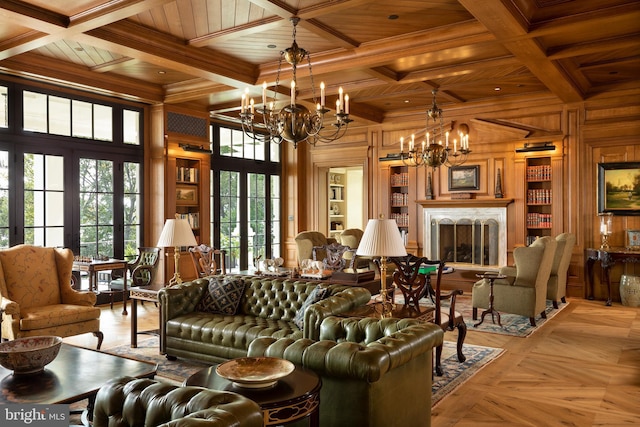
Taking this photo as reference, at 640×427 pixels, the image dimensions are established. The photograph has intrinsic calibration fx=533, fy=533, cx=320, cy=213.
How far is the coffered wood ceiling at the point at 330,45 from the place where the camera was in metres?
5.02

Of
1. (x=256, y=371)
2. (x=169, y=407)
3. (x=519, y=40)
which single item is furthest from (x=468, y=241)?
(x=169, y=407)

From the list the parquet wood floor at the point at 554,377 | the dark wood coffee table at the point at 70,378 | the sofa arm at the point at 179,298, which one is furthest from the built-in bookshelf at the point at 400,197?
the dark wood coffee table at the point at 70,378

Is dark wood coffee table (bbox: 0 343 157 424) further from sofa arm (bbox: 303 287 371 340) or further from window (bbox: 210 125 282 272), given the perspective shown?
window (bbox: 210 125 282 272)

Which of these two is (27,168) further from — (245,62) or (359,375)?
(359,375)

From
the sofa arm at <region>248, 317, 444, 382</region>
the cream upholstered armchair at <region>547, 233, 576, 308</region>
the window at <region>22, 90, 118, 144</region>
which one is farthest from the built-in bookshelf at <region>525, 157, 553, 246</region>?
the window at <region>22, 90, 118, 144</region>

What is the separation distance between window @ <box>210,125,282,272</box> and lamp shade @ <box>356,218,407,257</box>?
256 inches

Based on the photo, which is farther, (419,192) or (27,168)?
(419,192)

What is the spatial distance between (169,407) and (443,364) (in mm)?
3530

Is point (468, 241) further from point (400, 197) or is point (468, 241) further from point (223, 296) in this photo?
point (223, 296)

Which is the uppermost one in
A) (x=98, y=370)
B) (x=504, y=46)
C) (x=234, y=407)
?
(x=504, y=46)

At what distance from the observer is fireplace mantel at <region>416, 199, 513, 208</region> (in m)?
9.01

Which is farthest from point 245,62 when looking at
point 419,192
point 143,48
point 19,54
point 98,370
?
point 98,370

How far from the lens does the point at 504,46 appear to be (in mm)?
5789

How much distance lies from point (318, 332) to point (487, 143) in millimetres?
6317
